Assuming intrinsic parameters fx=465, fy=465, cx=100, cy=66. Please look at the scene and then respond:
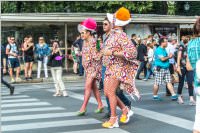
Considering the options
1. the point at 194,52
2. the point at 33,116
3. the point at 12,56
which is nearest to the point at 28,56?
the point at 12,56

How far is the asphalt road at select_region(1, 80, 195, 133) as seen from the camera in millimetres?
7715

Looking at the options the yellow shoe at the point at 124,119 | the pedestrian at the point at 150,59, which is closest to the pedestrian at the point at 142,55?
the pedestrian at the point at 150,59

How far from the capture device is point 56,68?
12484 millimetres

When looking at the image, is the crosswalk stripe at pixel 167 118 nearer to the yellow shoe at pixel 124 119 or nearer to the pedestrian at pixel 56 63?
the yellow shoe at pixel 124 119

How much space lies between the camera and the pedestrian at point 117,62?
307 inches

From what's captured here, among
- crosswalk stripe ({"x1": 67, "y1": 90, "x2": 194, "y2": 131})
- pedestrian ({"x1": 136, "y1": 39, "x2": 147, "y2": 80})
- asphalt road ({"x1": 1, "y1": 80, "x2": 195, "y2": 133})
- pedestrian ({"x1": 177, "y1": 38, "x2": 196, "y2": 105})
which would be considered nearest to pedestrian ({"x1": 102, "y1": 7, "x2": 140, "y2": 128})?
asphalt road ({"x1": 1, "y1": 80, "x2": 195, "y2": 133})

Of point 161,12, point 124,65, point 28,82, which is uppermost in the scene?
point 161,12

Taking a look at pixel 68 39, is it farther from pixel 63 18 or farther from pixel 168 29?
pixel 168 29

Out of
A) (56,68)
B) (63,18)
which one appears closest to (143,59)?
(63,18)

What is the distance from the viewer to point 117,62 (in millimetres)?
7879

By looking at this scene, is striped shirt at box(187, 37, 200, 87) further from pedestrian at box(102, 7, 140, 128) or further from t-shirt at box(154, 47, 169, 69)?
t-shirt at box(154, 47, 169, 69)

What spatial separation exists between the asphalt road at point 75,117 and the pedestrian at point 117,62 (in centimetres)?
54

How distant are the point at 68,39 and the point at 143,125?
15023 mm

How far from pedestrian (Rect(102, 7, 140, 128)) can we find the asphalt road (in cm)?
54
